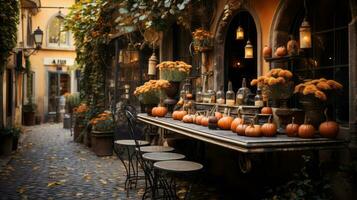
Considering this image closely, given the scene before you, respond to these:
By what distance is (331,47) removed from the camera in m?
4.60

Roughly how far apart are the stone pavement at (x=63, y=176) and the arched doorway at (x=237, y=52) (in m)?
2.31

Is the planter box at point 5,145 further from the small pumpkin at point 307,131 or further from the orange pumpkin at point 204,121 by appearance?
the small pumpkin at point 307,131

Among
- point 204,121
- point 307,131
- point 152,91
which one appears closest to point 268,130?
point 307,131

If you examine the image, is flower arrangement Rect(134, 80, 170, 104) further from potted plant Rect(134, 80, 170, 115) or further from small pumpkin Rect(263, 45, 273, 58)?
small pumpkin Rect(263, 45, 273, 58)

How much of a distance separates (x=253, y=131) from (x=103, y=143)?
624 centimetres

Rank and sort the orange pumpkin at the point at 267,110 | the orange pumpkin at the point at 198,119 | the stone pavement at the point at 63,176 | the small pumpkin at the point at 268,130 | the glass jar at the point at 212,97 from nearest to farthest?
1. the small pumpkin at the point at 268,130
2. the orange pumpkin at the point at 267,110
3. the orange pumpkin at the point at 198,119
4. the stone pavement at the point at 63,176
5. the glass jar at the point at 212,97

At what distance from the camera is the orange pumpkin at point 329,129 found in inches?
156

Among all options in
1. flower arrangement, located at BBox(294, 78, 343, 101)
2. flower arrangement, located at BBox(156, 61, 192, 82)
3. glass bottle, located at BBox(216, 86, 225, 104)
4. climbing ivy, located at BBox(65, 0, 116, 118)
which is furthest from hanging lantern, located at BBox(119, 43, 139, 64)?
flower arrangement, located at BBox(294, 78, 343, 101)

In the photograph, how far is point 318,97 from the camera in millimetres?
3965

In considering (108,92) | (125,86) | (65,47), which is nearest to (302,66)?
(125,86)

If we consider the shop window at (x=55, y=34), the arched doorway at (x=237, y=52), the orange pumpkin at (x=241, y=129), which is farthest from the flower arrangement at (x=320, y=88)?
the shop window at (x=55, y=34)

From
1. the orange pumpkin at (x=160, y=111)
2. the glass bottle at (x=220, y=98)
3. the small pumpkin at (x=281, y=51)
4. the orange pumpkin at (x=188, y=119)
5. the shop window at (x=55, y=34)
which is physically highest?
the shop window at (x=55, y=34)

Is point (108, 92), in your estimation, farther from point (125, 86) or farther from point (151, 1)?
point (151, 1)

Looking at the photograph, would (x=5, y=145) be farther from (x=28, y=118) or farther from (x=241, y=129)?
(x=28, y=118)
